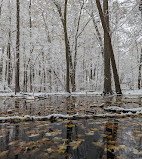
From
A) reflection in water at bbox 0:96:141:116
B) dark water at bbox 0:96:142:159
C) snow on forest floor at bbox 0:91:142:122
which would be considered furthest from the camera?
reflection in water at bbox 0:96:141:116

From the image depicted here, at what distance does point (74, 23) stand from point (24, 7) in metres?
5.96

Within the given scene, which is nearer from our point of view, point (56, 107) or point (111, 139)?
point (111, 139)

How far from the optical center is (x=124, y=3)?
666cm

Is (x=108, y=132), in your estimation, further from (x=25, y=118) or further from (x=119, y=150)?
(x=25, y=118)

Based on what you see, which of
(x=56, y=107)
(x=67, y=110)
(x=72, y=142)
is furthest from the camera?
(x=56, y=107)

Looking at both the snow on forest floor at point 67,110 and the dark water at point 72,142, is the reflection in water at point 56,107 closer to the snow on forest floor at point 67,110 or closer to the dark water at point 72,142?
the snow on forest floor at point 67,110

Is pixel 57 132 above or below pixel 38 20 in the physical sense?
below

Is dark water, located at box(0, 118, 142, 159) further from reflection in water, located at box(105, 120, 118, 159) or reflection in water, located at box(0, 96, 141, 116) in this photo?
reflection in water, located at box(0, 96, 141, 116)

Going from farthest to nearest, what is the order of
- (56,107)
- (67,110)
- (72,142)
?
(56,107) → (67,110) → (72,142)

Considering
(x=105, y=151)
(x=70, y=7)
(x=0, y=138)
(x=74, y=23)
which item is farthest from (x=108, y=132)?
(x=70, y=7)

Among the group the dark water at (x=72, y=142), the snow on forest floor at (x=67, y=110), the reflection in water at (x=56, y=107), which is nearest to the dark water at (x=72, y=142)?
the dark water at (x=72, y=142)

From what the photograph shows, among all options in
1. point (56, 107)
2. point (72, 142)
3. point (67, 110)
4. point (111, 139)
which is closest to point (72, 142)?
point (72, 142)

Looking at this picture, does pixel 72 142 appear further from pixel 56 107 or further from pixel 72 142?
pixel 56 107

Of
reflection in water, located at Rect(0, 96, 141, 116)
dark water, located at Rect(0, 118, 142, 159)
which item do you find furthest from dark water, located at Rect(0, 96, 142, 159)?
reflection in water, located at Rect(0, 96, 141, 116)
